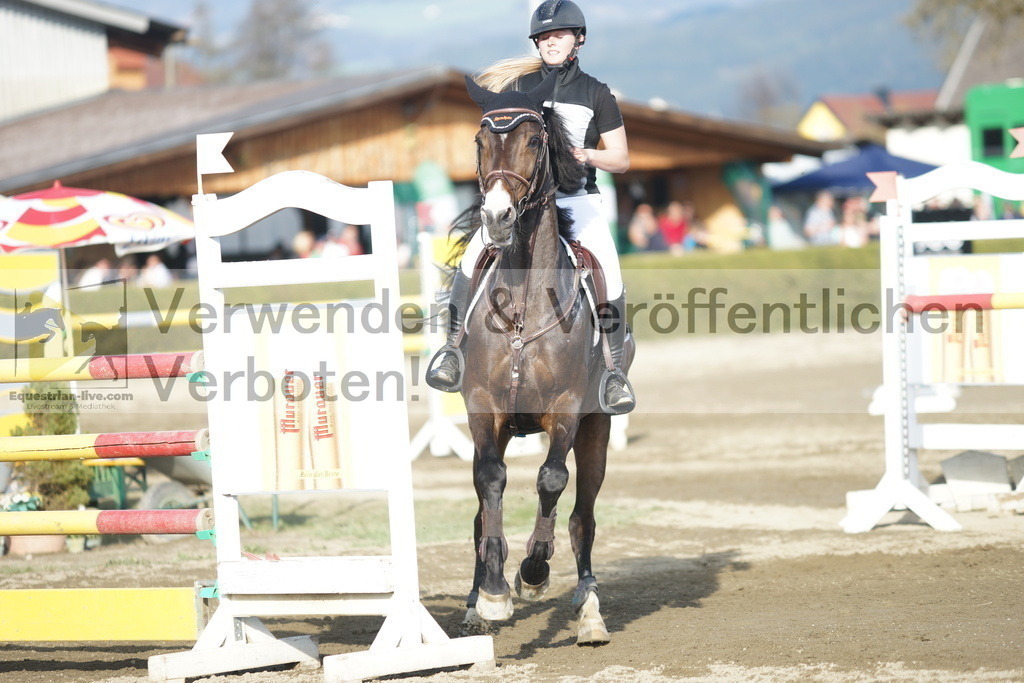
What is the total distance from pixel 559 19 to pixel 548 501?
7.90 feet

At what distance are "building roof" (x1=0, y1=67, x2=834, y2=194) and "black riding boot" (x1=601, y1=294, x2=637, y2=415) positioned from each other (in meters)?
15.8

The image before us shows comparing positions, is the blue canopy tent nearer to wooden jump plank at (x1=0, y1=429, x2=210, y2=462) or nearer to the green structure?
the green structure

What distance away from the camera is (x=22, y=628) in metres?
4.88

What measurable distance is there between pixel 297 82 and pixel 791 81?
107m

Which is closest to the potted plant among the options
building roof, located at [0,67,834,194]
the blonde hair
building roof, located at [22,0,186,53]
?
the blonde hair

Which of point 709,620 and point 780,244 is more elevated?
point 780,244

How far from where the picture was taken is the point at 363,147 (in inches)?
868

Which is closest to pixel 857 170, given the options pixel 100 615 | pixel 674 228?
pixel 674 228

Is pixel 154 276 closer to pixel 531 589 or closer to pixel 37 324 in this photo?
pixel 37 324

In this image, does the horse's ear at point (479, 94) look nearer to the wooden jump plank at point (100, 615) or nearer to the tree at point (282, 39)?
the wooden jump plank at point (100, 615)

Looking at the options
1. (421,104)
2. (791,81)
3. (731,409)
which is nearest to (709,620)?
(731,409)

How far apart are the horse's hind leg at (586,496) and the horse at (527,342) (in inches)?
3.1

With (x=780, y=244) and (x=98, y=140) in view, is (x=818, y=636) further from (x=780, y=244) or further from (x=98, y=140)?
(x=98, y=140)

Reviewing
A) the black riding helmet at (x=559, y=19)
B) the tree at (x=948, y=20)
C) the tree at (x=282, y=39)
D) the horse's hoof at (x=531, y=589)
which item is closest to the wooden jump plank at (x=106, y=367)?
the horse's hoof at (x=531, y=589)
